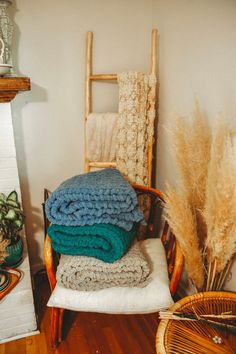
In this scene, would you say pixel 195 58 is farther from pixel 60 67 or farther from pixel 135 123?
pixel 60 67

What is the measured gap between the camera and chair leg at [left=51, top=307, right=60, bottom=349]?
138cm

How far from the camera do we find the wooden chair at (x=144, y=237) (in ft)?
4.14

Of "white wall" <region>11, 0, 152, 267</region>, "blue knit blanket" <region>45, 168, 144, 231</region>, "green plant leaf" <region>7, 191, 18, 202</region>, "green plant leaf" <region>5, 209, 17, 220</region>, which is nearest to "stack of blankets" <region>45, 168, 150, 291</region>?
"blue knit blanket" <region>45, 168, 144, 231</region>

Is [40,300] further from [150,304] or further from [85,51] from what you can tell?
[85,51]

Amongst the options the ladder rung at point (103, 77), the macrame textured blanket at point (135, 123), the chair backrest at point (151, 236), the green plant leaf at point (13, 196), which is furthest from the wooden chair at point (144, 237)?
the ladder rung at point (103, 77)

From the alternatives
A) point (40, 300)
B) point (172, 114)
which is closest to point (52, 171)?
point (40, 300)

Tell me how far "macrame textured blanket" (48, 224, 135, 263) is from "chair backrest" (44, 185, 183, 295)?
0.23ft

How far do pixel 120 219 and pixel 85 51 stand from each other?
104 centimetres

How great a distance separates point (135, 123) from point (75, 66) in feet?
1.64

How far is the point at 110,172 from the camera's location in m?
1.48

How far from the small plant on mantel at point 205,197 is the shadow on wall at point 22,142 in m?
0.92

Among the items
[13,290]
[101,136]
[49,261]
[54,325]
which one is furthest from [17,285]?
[101,136]

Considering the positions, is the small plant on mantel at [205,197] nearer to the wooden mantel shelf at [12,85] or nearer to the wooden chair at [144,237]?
the wooden chair at [144,237]

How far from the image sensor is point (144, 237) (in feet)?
6.00
